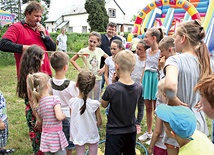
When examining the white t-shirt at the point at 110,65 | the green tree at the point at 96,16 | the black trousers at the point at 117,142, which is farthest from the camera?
the green tree at the point at 96,16

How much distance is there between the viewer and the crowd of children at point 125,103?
65.1 inches

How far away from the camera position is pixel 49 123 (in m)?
2.35

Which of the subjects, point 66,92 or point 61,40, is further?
point 61,40

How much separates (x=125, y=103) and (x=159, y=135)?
1.50 feet

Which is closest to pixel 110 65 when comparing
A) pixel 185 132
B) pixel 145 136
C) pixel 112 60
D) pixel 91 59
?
pixel 112 60

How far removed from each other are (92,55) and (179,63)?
2.41 meters

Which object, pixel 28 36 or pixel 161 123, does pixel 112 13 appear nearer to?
pixel 28 36

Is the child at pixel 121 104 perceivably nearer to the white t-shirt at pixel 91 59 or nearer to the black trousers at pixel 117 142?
the black trousers at pixel 117 142

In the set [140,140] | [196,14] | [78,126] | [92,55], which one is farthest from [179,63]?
[196,14]

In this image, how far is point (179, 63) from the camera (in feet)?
6.21

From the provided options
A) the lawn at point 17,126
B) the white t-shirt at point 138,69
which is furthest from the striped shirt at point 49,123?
the white t-shirt at point 138,69

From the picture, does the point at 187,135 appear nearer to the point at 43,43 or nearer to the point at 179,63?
the point at 179,63

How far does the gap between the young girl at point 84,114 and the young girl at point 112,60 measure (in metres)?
1.46

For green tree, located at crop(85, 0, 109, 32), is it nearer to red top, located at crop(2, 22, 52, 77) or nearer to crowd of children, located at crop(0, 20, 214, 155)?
red top, located at crop(2, 22, 52, 77)
